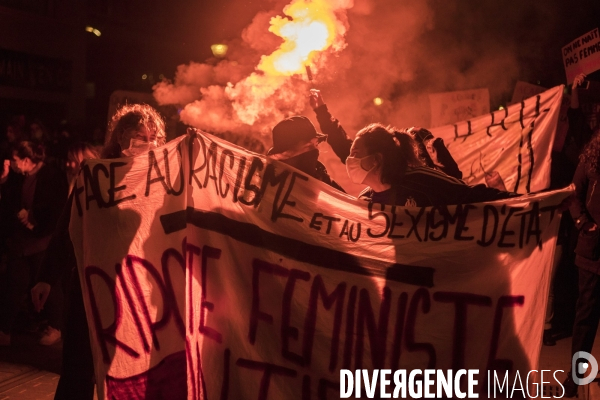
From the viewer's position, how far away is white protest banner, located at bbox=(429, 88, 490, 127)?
9.38 m

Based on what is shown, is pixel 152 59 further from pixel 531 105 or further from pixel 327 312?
pixel 327 312

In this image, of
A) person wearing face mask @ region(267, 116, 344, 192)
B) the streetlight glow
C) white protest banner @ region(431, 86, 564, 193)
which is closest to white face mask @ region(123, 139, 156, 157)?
person wearing face mask @ region(267, 116, 344, 192)

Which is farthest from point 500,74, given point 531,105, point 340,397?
point 340,397

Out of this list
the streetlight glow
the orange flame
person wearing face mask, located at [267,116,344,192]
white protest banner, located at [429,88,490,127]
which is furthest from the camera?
the streetlight glow

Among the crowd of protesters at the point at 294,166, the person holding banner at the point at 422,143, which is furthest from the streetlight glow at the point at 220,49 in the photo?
the person holding banner at the point at 422,143

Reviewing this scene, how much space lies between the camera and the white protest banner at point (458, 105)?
9.38 metres

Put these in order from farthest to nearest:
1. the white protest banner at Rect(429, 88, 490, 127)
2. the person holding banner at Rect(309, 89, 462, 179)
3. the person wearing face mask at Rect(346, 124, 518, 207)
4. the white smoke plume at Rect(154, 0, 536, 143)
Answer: the white protest banner at Rect(429, 88, 490, 127), the white smoke plume at Rect(154, 0, 536, 143), the person holding banner at Rect(309, 89, 462, 179), the person wearing face mask at Rect(346, 124, 518, 207)

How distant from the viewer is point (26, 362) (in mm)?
6469

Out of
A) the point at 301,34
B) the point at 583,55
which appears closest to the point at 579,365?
the point at 301,34

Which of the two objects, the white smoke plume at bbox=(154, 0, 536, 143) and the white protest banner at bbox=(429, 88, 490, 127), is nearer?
the white smoke plume at bbox=(154, 0, 536, 143)

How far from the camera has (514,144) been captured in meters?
7.86

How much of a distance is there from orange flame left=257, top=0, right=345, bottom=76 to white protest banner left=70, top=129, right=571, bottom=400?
3.45 meters

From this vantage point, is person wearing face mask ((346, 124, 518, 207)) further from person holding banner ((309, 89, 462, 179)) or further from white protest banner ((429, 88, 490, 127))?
white protest banner ((429, 88, 490, 127))

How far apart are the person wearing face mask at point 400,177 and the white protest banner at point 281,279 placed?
11.3 inches
